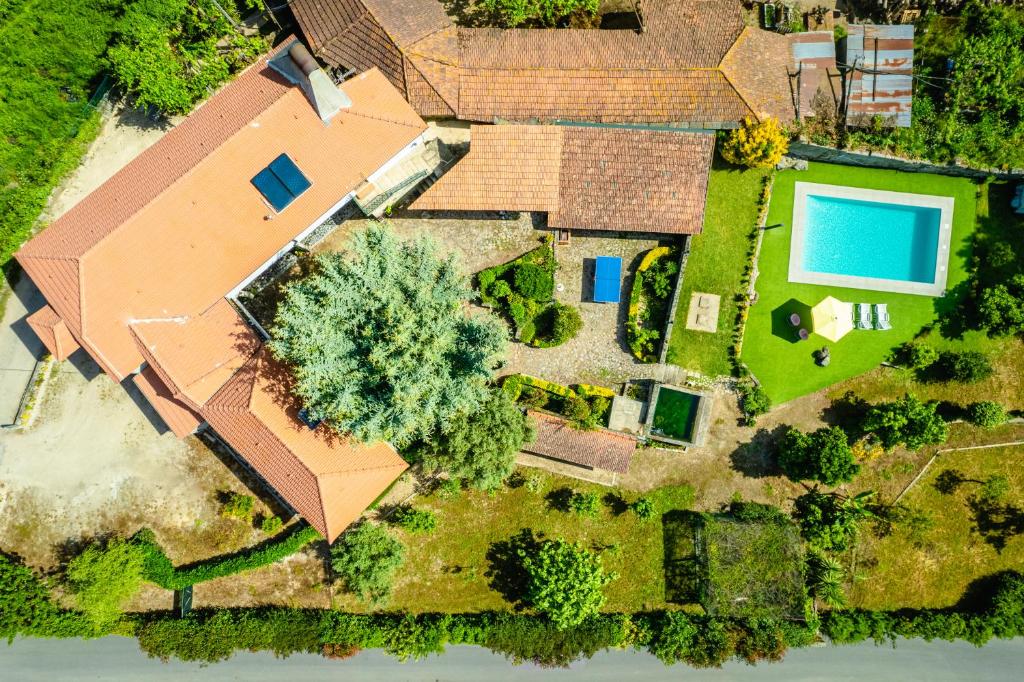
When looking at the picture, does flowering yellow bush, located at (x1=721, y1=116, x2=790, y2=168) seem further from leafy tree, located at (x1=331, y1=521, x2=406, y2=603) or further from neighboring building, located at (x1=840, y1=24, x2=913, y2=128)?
leafy tree, located at (x1=331, y1=521, x2=406, y2=603)

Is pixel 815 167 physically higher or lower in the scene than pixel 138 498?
higher

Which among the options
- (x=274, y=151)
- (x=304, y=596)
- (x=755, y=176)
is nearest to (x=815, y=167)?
(x=755, y=176)

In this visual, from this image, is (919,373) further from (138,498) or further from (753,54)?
(138,498)

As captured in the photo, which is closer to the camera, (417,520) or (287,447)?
(287,447)

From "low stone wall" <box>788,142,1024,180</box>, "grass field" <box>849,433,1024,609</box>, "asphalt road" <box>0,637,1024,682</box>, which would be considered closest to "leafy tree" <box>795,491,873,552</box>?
"grass field" <box>849,433,1024,609</box>

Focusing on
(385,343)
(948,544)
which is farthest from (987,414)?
(385,343)

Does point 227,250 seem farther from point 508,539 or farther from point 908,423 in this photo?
point 908,423
